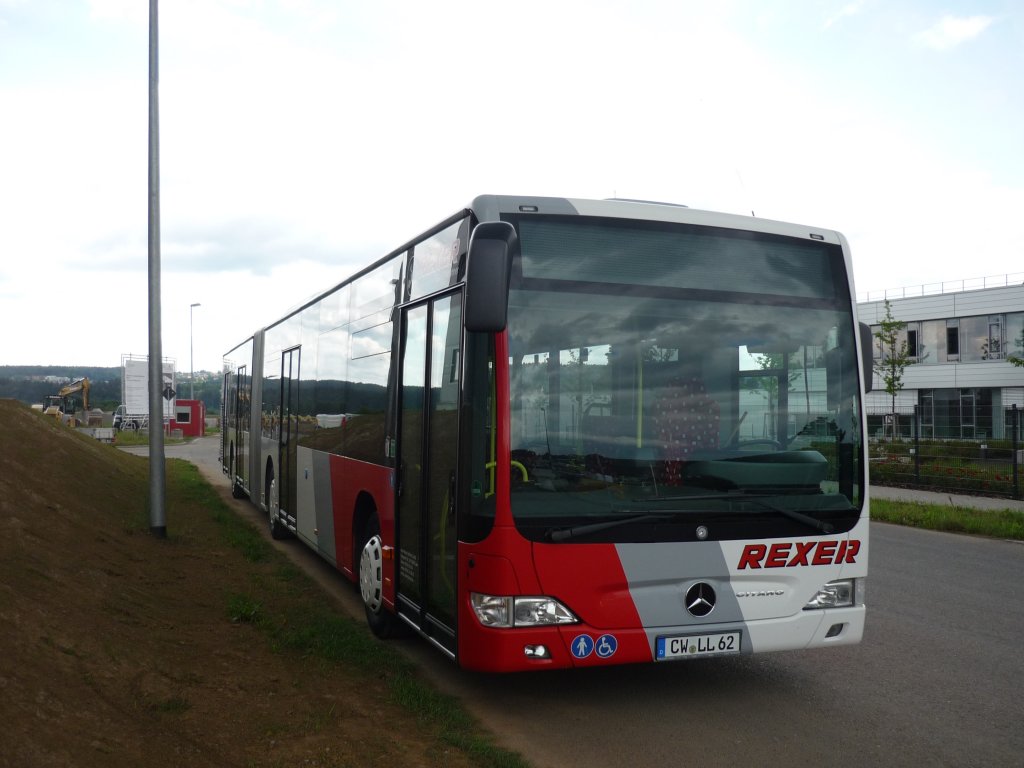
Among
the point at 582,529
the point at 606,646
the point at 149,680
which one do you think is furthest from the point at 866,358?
the point at 149,680

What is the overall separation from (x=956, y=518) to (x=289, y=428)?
1045cm

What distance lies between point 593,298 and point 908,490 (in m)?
18.6

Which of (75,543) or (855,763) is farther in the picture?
(75,543)

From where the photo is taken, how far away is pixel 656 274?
5.82 meters

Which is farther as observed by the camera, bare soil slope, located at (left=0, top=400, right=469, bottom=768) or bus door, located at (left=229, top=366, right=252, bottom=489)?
bus door, located at (left=229, top=366, right=252, bottom=489)

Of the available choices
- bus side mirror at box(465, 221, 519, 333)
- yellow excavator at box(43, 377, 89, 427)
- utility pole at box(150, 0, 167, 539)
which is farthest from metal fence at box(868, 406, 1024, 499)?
yellow excavator at box(43, 377, 89, 427)

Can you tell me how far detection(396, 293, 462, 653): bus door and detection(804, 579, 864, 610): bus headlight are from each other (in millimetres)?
2211

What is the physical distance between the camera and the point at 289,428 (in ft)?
40.4

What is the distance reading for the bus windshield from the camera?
17.9ft

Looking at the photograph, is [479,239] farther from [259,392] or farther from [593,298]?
[259,392]

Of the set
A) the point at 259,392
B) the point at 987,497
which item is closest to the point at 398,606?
the point at 259,392

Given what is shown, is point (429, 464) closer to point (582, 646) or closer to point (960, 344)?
point (582, 646)

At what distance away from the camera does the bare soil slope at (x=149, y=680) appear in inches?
177

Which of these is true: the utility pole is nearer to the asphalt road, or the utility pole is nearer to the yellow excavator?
the asphalt road
